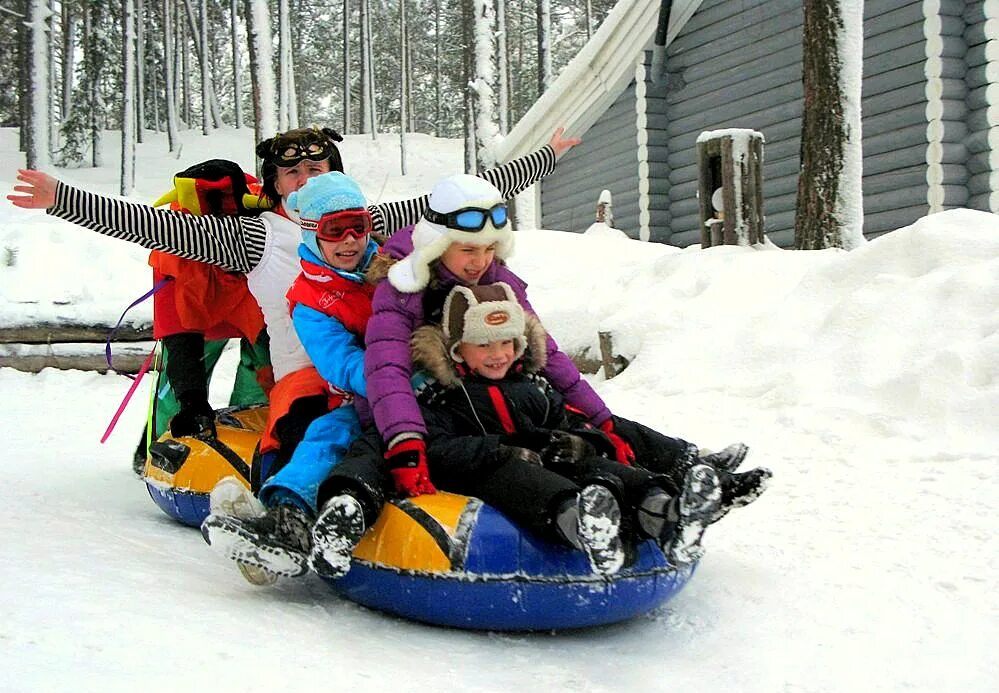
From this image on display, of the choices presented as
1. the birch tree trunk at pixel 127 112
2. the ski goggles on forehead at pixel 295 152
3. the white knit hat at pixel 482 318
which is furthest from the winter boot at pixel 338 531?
the birch tree trunk at pixel 127 112

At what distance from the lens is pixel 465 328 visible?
3.17m

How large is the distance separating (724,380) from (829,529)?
1942 mm

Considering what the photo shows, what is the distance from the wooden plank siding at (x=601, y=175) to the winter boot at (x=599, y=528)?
1163 cm

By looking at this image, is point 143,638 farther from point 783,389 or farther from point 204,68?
point 204,68

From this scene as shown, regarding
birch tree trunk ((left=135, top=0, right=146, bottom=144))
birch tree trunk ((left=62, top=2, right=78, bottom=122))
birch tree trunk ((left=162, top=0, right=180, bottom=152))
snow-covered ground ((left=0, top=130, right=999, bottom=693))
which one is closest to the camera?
snow-covered ground ((left=0, top=130, right=999, bottom=693))

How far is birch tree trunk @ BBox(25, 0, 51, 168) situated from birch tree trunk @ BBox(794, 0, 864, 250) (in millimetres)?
15027

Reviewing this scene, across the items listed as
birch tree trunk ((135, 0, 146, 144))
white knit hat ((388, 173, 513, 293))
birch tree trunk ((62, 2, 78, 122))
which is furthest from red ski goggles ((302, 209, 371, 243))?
birch tree trunk ((62, 2, 78, 122))

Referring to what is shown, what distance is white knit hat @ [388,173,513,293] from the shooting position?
3324mm

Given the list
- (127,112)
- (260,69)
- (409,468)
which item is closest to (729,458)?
(409,468)

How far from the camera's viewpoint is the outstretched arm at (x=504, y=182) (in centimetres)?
459

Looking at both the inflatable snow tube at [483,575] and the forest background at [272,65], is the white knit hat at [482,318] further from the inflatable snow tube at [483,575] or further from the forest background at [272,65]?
the forest background at [272,65]

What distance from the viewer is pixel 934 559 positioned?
320 centimetres

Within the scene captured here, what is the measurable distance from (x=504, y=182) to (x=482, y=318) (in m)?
1.58

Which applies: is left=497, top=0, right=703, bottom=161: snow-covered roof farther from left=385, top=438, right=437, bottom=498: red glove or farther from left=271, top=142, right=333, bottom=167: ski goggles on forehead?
left=385, top=438, right=437, bottom=498: red glove
